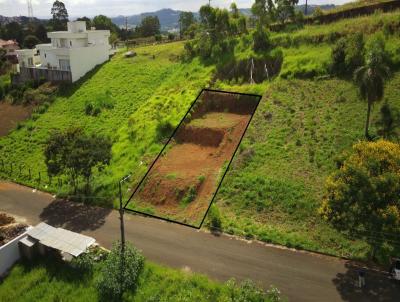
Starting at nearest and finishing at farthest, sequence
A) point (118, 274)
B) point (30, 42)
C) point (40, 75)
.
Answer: point (118, 274)
point (40, 75)
point (30, 42)

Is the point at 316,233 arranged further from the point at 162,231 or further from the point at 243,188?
the point at 162,231

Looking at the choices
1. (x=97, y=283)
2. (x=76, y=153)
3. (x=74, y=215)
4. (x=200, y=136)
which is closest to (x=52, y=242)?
(x=97, y=283)

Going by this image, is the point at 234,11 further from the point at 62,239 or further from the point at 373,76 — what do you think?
the point at 62,239

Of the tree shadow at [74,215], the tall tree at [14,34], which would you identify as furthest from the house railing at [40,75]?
the tall tree at [14,34]

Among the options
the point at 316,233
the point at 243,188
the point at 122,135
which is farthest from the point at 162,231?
the point at 122,135

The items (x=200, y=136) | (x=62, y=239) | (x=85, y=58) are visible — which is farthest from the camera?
(x=85, y=58)

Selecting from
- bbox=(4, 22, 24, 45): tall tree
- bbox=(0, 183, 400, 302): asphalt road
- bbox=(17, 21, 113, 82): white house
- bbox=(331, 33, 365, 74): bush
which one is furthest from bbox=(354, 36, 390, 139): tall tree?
bbox=(4, 22, 24, 45): tall tree

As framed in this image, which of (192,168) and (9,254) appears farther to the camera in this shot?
(192,168)
